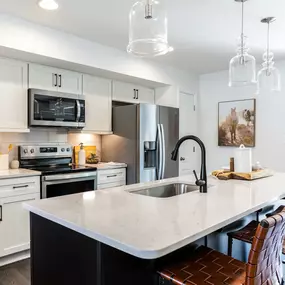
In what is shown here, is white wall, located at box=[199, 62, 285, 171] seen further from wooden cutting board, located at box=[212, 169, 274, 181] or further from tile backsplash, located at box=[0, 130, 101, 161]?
tile backsplash, located at box=[0, 130, 101, 161]

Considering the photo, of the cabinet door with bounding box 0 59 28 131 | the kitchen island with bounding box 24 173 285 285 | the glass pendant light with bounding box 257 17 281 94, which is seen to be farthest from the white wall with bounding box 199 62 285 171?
the cabinet door with bounding box 0 59 28 131

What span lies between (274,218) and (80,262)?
0.86 m

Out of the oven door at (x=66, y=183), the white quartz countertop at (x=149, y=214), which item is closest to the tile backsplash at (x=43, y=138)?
the oven door at (x=66, y=183)

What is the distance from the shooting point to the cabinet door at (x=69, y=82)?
350 cm

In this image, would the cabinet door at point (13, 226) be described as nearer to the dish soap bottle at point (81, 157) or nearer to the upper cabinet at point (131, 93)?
the dish soap bottle at point (81, 157)

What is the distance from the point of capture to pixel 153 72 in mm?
4285

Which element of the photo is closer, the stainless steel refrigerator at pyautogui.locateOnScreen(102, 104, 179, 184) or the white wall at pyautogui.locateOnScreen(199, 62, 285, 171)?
the stainless steel refrigerator at pyautogui.locateOnScreen(102, 104, 179, 184)

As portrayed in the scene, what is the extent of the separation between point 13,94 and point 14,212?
126 centimetres

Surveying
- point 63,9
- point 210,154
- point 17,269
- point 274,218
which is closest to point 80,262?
point 274,218

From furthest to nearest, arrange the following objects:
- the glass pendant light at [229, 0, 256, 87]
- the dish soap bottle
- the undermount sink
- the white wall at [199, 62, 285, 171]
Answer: the white wall at [199, 62, 285, 171]
the dish soap bottle
the glass pendant light at [229, 0, 256, 87]
the undermount sink

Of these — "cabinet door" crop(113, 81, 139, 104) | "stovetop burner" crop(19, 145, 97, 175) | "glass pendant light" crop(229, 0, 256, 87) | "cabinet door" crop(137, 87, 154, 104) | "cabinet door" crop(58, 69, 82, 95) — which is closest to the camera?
"glass pendant light" crop(229, 0, 256, 87)

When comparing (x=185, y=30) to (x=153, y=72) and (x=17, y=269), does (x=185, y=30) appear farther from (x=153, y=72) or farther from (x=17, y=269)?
(x=17, y=269)

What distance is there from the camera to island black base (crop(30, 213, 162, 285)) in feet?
3.81

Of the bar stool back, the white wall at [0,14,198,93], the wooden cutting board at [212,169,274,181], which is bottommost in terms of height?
the bar stool back
